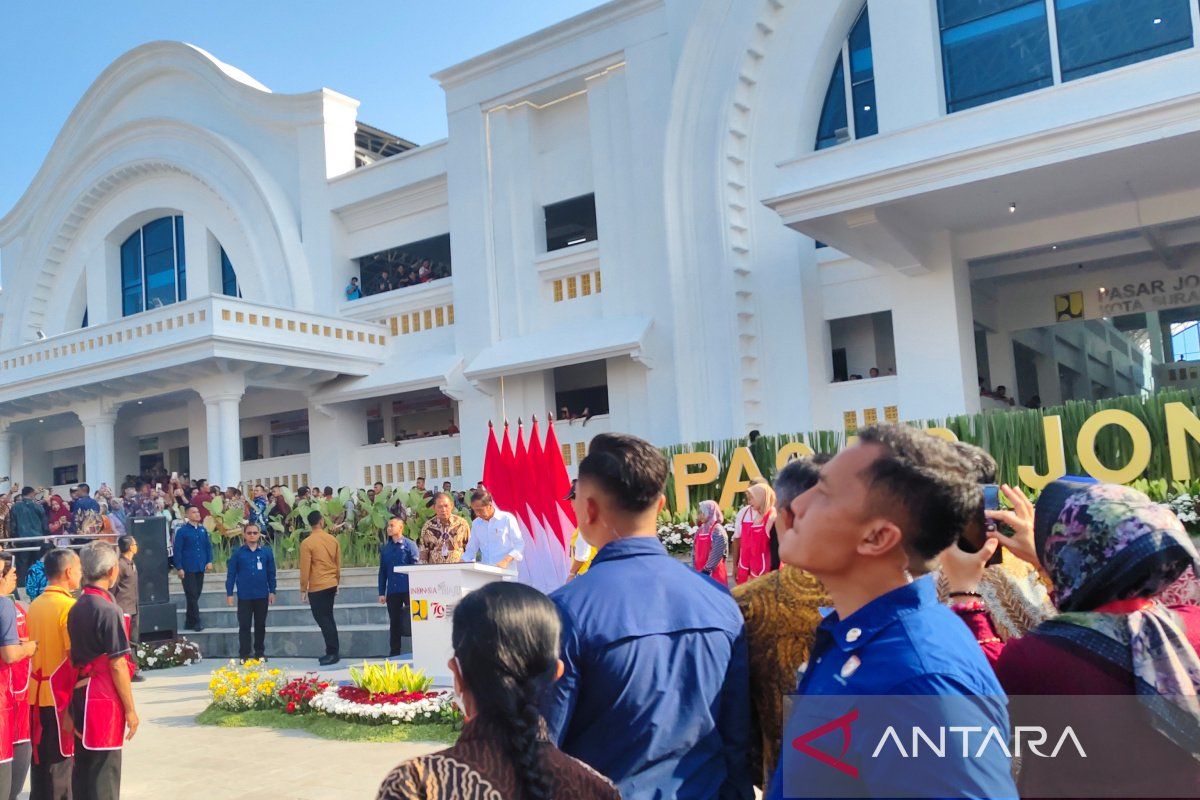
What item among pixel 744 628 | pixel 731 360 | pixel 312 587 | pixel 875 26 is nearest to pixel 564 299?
pixel 731 360

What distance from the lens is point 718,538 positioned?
32.9ft

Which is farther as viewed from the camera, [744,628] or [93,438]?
[93,438]

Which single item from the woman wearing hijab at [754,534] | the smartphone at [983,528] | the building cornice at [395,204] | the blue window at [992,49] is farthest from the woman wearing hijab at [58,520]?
the smartphone at [983,528]

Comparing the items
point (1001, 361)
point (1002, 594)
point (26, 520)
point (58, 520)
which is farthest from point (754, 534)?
point (58, 520)

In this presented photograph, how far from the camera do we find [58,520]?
690 inches

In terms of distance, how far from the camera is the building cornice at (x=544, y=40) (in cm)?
1897

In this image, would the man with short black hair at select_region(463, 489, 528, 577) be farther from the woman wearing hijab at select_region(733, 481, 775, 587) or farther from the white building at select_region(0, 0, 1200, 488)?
the white building at select_region(0, 0, 1200, 488)

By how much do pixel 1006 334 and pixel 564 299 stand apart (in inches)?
330

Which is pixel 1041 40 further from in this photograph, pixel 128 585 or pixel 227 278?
pixel 227 278

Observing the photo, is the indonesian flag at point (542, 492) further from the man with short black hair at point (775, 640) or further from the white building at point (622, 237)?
the man with short black hair at point (775, 640)

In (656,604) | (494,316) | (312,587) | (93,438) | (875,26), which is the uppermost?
(875,26)

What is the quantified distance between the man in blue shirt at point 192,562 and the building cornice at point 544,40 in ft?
36.2

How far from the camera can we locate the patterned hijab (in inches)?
67.9

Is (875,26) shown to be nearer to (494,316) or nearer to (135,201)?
(494,316)
